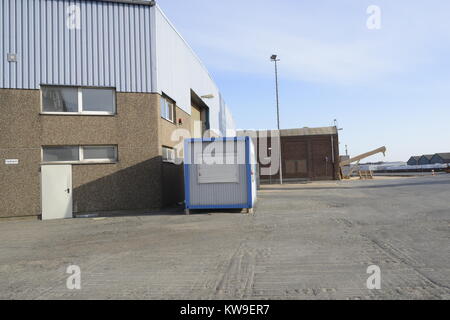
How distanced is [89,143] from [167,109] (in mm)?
3867

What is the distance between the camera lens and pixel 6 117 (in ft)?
40.5

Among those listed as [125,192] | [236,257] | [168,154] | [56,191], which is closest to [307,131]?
[168,154]

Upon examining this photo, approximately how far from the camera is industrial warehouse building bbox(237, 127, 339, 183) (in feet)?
141

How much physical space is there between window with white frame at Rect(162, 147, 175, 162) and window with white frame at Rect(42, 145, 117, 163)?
6.64 ft

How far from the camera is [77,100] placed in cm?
1296

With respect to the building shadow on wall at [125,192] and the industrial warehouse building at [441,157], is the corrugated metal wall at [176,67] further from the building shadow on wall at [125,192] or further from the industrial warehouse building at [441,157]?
the industrial warehouse building at [441,157]

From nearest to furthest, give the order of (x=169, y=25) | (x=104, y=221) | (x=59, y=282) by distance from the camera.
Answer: (x=59, y=282), (x=104, y=221), (x=169, y=25)

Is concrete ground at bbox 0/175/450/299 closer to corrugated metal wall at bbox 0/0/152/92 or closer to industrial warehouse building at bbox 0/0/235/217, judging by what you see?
industrial warehouse building at bbox 0/0/235/217

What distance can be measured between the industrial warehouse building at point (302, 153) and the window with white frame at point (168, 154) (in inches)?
1093

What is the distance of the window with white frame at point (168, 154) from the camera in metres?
14.6

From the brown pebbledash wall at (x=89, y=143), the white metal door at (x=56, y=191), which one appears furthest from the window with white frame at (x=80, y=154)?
the white metal door at (x=56, y=191)
